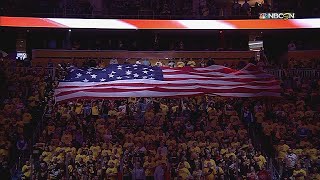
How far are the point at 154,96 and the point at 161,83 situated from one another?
109 cm

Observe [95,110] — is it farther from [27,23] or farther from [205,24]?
[205,24]

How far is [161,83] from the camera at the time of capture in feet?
77.5

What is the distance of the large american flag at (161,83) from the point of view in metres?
22.8

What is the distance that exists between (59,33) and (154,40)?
601cm

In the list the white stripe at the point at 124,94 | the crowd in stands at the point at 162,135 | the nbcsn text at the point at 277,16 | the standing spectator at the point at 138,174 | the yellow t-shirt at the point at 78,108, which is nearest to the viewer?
the white stripe at the point at 124,94

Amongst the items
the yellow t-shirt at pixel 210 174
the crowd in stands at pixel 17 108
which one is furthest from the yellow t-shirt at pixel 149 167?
the crowd in stands at pixel 17 108

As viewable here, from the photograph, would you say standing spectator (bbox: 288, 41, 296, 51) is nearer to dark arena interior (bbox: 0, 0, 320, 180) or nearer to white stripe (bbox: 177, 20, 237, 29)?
dark arena interior (bbox: 0, 0, 320, 180)

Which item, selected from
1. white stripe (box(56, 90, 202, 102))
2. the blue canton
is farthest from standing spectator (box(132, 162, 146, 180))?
the blue canton

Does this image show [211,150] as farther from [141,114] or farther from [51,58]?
[51,58]

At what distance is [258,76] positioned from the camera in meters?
24.5

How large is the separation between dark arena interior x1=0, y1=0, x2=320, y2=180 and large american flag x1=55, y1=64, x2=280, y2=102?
5cm

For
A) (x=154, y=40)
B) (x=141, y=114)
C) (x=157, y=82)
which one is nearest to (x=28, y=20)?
(x=154, y=40)

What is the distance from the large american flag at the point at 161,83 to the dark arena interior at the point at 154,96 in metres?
0.05

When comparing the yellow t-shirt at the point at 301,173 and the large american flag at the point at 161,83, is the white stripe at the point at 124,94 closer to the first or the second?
the large american flag at the point at 161,83
